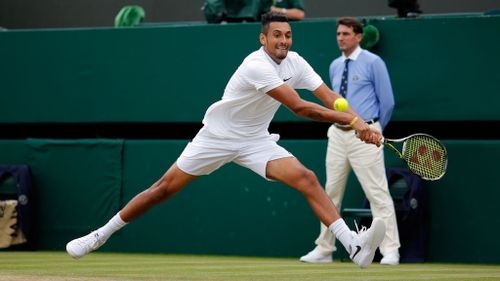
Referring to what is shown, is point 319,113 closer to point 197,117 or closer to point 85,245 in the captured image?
point 85,245

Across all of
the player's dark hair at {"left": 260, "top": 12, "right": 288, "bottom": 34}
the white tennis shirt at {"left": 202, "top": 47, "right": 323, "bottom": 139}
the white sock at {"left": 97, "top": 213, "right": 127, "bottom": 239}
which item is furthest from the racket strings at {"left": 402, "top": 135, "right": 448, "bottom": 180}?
the white sock at {"left": 97, "top": 213, "right": 127, "bottom": 239}

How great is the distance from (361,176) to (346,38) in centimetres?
130

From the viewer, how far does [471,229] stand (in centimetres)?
1056

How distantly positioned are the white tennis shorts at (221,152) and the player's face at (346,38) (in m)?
2.40

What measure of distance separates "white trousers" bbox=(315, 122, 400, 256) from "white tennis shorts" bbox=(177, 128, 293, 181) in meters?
2.27

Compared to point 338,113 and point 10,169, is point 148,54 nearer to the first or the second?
point 10,169

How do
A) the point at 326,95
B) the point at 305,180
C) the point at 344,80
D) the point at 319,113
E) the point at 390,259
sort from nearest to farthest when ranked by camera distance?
the point at 319,113 → the point at 305,180 → the point at 326,95 → the point at 390,259 → the point at 344,80

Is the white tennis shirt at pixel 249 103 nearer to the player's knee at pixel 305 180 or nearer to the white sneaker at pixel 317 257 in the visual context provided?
the player's knee at pixel 305 180

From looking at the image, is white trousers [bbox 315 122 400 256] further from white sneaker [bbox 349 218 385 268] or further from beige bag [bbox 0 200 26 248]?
beige bag [bbox 0 200 26 248]

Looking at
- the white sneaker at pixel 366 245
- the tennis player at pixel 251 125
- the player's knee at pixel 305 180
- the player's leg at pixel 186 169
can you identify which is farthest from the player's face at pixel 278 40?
the white sneaker at pixel 366 245

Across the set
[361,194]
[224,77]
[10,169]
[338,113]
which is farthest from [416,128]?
[10,169]

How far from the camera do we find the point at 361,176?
1020 cm

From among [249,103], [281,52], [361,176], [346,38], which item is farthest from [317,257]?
→ [281,52]

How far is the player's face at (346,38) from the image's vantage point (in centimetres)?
1020
